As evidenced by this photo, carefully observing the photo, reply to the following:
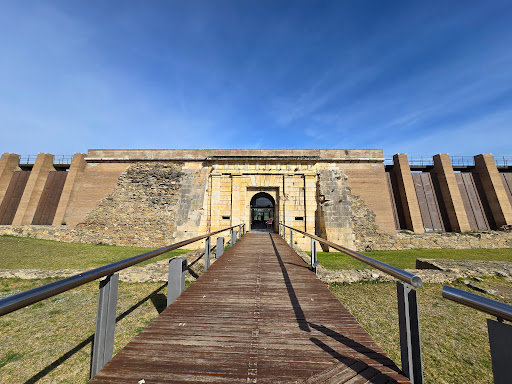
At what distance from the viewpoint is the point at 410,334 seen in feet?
5.90

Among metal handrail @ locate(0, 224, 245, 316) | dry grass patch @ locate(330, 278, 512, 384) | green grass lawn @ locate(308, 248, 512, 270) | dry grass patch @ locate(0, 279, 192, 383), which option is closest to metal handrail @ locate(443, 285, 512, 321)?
metal handrail @ locate(0, 224, 245, 316)

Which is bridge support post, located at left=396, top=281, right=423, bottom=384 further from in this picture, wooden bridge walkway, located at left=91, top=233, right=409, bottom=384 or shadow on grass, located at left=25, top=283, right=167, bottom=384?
shadow on grass, located at left=25, top=283, right=167, bottom=384

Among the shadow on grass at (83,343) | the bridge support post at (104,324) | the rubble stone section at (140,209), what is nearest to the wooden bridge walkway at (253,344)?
the bridge support post at (104,324)

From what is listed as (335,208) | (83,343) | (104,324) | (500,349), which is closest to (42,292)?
(104,324)

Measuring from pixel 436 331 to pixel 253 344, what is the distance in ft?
14.1

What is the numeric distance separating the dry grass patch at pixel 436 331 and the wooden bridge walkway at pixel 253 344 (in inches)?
66.2

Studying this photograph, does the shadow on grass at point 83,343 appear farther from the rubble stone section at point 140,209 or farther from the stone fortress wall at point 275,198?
the rubble stone section at point 140,209

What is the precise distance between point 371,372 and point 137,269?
23.7ft

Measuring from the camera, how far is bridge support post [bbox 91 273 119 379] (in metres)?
1.82

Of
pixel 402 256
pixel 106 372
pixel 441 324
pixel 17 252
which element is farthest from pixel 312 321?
pixel 17 252

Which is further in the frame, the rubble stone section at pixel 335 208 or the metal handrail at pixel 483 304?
the rubble stone section at pixel 335 208

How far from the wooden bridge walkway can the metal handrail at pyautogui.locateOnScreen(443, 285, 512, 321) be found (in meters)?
0.99

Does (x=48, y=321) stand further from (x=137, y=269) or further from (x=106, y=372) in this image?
(x=106, y=372)

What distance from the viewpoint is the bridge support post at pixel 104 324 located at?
1824mm
